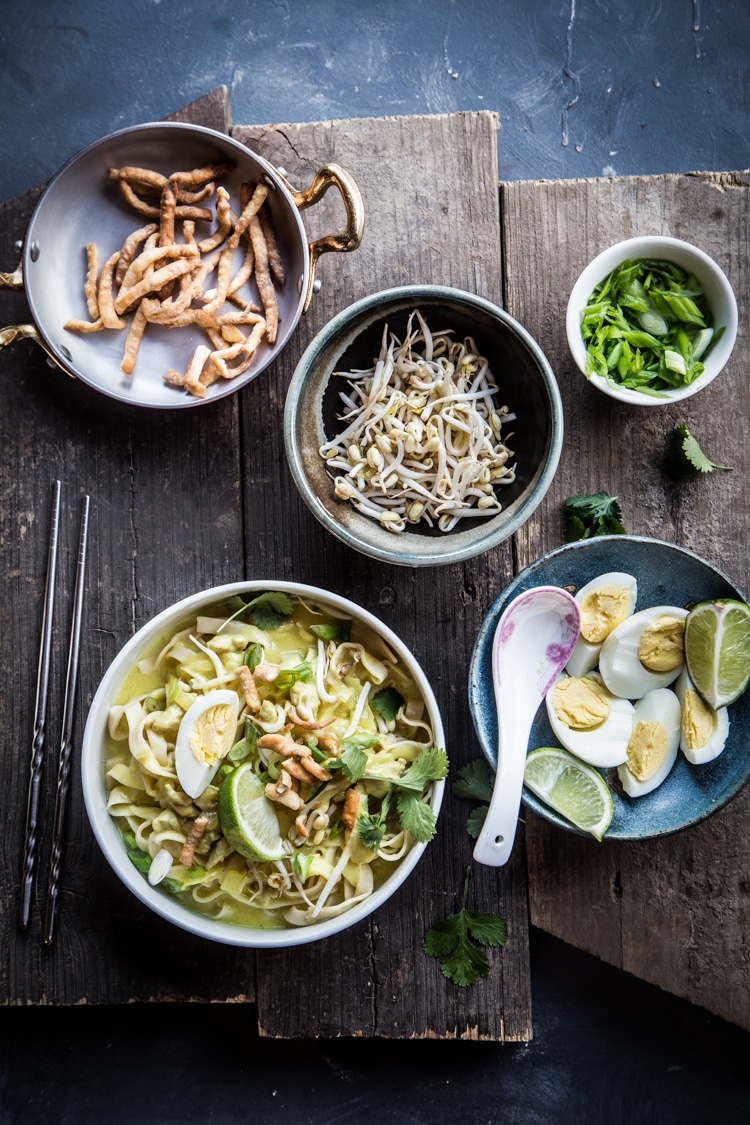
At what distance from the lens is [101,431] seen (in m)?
2.05

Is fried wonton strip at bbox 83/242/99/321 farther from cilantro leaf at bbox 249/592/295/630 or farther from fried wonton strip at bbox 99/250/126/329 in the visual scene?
cilantro leaf at bbox 249/592/295/630

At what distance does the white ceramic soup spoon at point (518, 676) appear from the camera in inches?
69.2

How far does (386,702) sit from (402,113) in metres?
1.75

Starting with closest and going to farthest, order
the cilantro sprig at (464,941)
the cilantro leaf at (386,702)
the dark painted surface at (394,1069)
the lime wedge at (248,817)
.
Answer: the lime wedge at (248,817), the cilantro leaf at (386,702), the cilantro sprig at (464,941), the dark painted surface at (394,1069)

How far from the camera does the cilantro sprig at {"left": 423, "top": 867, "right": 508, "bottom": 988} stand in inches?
77.1

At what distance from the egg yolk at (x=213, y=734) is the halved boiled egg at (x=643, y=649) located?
881 mm

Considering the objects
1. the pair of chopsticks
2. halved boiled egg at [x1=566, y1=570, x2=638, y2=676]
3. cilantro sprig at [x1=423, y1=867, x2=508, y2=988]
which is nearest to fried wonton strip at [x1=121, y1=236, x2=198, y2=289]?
the pair of chopsticks

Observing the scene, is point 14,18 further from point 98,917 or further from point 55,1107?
point 55,1107

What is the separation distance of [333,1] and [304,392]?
1402 mm

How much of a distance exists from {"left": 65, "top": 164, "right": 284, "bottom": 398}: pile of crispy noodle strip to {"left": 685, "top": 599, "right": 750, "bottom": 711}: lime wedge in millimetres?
1217

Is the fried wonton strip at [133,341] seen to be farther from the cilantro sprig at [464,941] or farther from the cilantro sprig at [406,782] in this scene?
the cilantro sprig at [464,941]

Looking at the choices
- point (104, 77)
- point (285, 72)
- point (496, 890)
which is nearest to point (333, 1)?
point (285, 72)

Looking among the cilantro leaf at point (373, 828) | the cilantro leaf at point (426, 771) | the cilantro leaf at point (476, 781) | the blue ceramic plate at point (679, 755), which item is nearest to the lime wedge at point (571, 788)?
the blue ceramic plate at point (679, 755)

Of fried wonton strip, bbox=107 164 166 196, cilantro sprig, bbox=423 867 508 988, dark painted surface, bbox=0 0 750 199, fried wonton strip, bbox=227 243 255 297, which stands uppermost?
dark painted surface, bbox=0 0 750 199
